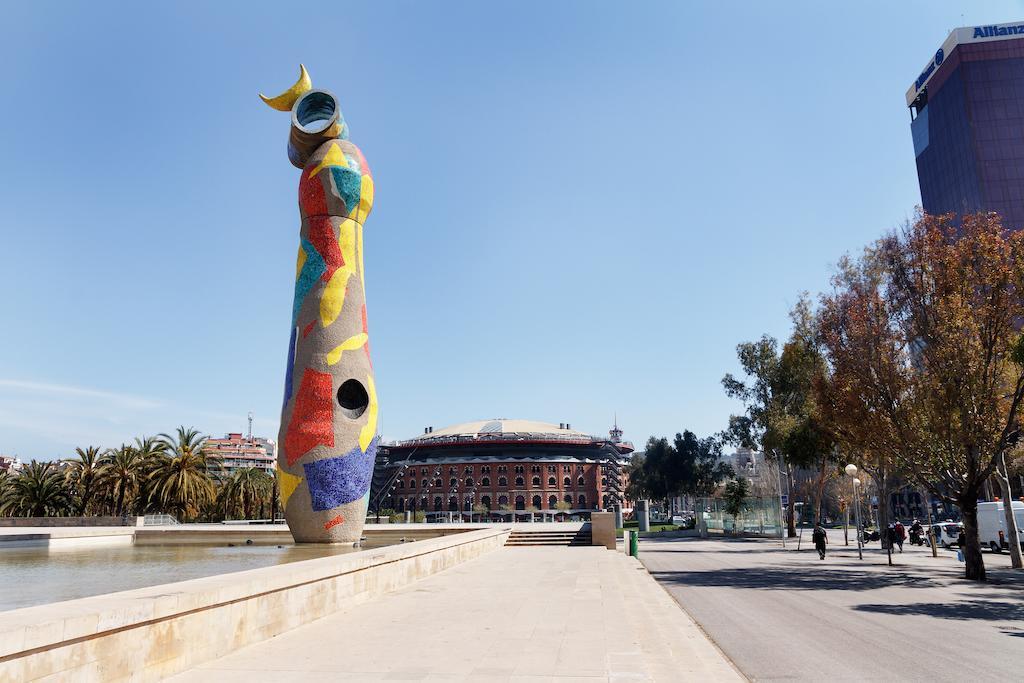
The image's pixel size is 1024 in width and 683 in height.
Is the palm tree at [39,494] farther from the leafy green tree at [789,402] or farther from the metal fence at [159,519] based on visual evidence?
the leafy green tree at [789,402]

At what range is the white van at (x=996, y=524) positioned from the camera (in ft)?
105

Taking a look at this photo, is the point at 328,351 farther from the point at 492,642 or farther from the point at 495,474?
the point at 495,474

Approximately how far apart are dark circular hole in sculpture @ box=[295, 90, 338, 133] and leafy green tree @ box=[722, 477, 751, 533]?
4376 centimetres

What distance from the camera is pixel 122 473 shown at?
44500 mm

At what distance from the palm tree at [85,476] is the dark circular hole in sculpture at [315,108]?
107ft

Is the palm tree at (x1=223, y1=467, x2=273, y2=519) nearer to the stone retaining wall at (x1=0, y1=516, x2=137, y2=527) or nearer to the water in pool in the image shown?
the stone retaining wall at (x1=0, y1=516, x2=137, y2=527)

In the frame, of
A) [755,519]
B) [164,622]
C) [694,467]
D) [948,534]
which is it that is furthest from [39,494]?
[694,467]

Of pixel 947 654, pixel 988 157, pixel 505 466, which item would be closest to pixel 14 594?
pixel 947 654

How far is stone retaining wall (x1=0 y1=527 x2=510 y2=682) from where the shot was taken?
5141 mm

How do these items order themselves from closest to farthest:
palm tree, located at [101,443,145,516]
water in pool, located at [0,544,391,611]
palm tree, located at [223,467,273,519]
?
1. water in pool, located at [0,544,391,611]
2. palm tree, located at [101,443,145,516]
3. palm tree, located at [223,467,273,519]

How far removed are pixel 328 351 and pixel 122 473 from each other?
3087 cm

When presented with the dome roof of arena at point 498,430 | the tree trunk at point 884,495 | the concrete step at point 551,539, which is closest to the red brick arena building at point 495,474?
the dome roof of arena at point 498,430

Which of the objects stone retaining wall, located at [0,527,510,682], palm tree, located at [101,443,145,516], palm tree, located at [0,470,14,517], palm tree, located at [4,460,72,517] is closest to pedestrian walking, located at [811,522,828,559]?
stone retaining wall, located at [0,527,510,682]

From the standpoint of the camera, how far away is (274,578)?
28.6 feet
